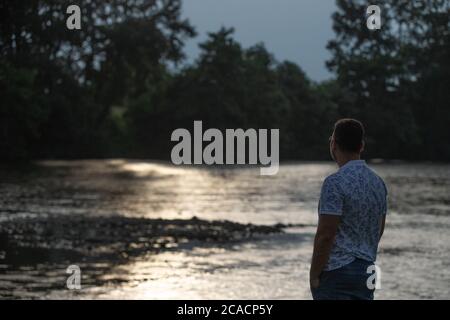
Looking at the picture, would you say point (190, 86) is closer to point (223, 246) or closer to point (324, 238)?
point (223, 246)

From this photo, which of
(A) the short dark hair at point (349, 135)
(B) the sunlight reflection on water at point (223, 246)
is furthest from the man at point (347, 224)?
(B) the sunlight reflection on water at point (223, 246)

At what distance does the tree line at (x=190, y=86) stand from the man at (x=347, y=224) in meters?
69.4

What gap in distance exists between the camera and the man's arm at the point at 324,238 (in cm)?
595

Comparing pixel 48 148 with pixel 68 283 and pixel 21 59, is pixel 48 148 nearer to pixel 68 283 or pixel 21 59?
pixel 21 59

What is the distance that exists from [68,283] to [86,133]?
70.9m

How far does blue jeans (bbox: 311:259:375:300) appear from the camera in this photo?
6059mm

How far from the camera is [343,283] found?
6059 millimetres

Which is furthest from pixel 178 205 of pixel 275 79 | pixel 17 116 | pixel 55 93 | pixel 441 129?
pixel 441 129

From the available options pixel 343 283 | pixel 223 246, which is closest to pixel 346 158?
pixel 343 283

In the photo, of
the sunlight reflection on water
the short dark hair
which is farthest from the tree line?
the short dark hair

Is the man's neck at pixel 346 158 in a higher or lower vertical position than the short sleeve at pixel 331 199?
higher

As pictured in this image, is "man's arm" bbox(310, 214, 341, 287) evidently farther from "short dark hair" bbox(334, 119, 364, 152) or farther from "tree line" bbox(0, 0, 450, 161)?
"tree line" bbox(0, 0, 450, 161)

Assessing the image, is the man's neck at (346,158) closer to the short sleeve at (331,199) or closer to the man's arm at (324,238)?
the short sleeve at (331,199)

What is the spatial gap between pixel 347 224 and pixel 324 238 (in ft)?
0.70
